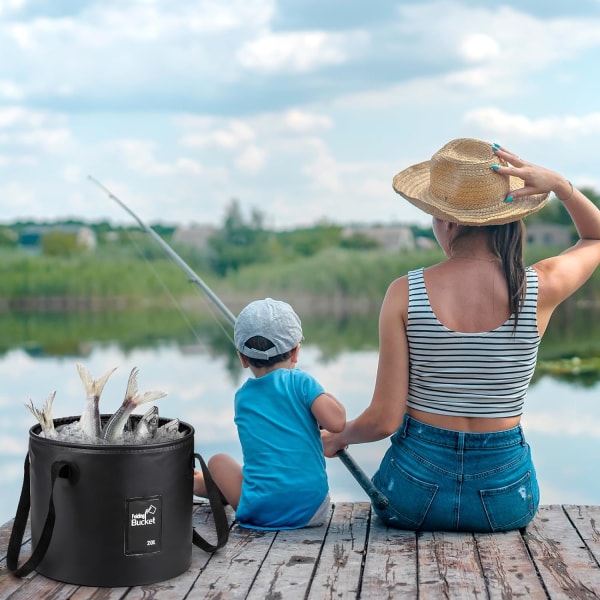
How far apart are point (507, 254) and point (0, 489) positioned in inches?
256

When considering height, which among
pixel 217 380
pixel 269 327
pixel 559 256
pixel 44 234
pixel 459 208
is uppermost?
pixel 459 208

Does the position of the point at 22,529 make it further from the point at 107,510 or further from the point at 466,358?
the point at 466,358

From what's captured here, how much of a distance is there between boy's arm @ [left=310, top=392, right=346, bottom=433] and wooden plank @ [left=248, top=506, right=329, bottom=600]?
32 cm

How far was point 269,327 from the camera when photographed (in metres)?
2.71

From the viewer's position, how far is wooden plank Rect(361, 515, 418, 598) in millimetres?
2299

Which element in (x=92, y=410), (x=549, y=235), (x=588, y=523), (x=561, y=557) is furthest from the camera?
(x=549, y=235)

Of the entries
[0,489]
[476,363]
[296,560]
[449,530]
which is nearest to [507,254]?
[476,363]

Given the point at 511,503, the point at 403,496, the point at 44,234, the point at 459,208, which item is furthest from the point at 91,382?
the point at 44,234

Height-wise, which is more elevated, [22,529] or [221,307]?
[221,307]

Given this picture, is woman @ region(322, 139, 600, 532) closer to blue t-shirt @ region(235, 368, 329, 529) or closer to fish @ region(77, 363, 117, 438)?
blue t-shirt @ region(235, 368, 329, 529)

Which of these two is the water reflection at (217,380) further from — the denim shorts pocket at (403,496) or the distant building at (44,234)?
the distant building at (44,234)

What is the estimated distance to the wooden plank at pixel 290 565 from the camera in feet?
7.52

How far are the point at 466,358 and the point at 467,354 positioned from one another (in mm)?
11

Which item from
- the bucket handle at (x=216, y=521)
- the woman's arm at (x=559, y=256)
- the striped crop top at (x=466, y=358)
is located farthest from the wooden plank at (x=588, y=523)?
the bucket handle at (x=216, y=521)
